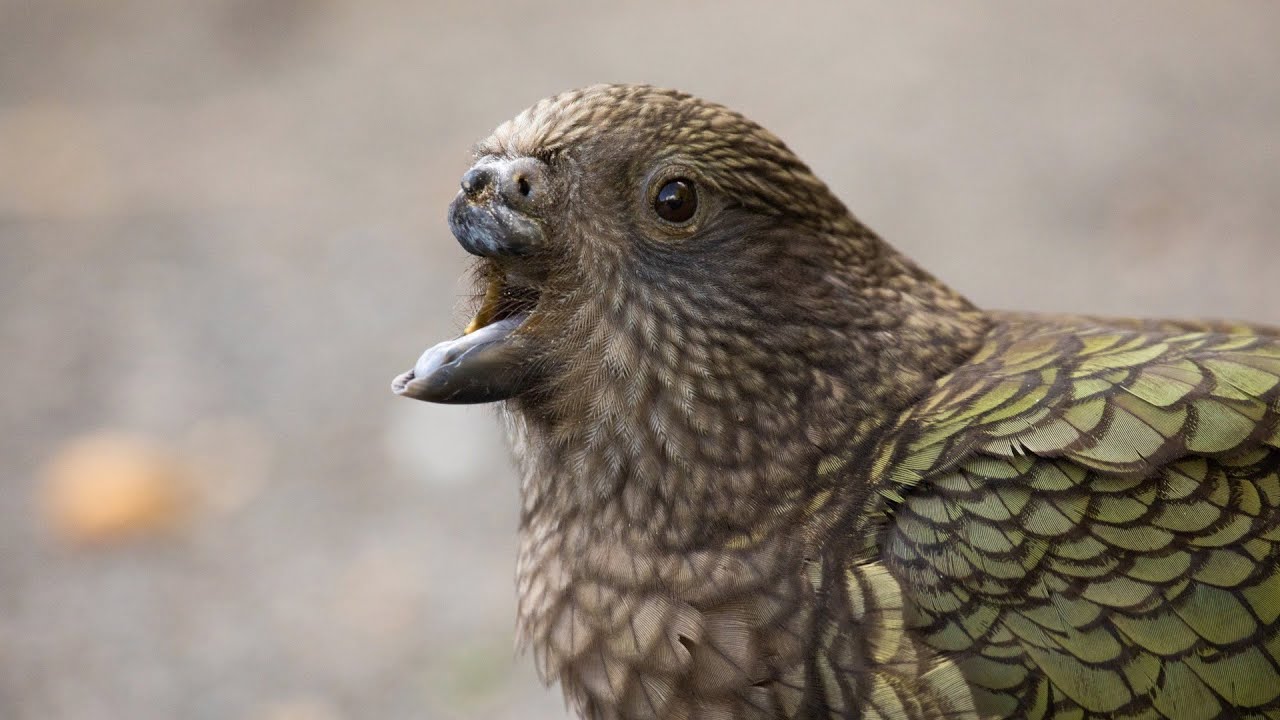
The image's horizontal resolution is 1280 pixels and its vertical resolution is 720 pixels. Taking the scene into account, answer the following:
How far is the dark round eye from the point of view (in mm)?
2131

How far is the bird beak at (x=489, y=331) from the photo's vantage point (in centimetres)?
209

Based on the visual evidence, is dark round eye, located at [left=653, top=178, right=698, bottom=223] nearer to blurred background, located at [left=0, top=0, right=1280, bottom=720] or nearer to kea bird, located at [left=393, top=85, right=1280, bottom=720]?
kea bird, located at [left=393, top=85, right=1280, bottom=720]

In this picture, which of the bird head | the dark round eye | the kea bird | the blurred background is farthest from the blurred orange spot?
the dark round eye

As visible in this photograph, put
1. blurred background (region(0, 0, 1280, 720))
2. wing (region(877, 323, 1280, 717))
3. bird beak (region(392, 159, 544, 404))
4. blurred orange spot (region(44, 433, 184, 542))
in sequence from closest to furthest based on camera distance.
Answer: wing (region(877, 323, 1280, 717))
bird beak (region(392, 159, 544, 404))
blurred background (region(0, 0, 1280, 720))
blurred orange spot (region(44, 433, 184, 542))

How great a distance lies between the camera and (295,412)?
5340 mm

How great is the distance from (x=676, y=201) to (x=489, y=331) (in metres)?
0.40

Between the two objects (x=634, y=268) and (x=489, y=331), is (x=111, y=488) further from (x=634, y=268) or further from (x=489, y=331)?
(x=634, y=268)

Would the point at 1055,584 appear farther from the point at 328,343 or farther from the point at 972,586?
the point at 328,343

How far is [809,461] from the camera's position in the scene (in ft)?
7.07

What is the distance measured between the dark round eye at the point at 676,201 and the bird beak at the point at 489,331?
213 millimetres

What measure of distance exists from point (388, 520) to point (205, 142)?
11.7ft

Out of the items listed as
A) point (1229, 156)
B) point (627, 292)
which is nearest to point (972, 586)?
point (627, 292)

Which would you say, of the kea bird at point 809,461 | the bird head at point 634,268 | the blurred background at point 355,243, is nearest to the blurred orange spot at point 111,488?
the blurred background at point 355,243

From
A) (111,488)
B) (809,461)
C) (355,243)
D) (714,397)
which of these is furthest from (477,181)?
(355,243)
